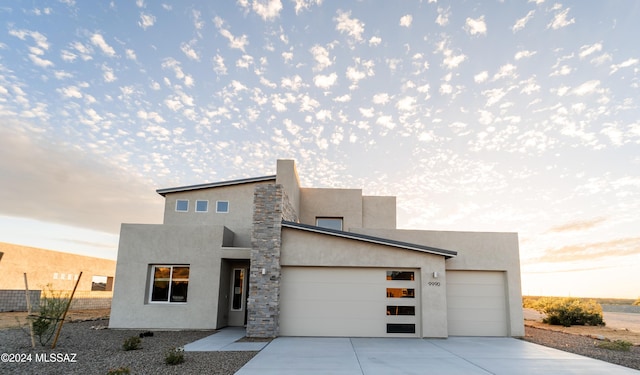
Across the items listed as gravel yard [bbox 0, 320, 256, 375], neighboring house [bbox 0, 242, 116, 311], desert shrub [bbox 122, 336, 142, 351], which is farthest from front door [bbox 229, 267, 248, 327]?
neighboring house [bbox 0, 242, 116, 311]

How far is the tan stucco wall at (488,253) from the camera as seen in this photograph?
44.2 feet

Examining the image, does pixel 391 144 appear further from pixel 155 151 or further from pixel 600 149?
pixel 155 151

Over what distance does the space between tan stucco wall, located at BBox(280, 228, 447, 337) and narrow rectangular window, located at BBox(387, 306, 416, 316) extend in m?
0.36

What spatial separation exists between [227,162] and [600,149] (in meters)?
16.4

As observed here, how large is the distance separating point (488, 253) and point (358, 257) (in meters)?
5.19

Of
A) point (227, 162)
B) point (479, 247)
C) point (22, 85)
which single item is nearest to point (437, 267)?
point (479, 247)

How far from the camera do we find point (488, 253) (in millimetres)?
13781

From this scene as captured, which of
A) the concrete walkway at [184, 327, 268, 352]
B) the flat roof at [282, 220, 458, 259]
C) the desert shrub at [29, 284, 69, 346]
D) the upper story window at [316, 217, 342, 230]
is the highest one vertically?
the upper story window at [316, 217, 342, 230]

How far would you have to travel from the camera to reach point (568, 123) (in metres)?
14.0

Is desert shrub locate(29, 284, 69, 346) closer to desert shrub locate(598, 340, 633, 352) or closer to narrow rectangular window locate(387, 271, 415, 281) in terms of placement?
narrow rectangular window locate(387, 271, 415, 281)

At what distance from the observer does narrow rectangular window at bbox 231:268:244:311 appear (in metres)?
14.9

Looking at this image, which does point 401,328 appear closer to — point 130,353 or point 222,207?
point 130,353

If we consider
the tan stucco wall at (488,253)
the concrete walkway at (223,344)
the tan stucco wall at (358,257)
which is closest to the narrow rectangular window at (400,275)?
the tan stucco wall at (358,257)

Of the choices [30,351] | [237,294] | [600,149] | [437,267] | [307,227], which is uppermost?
[600,149]
